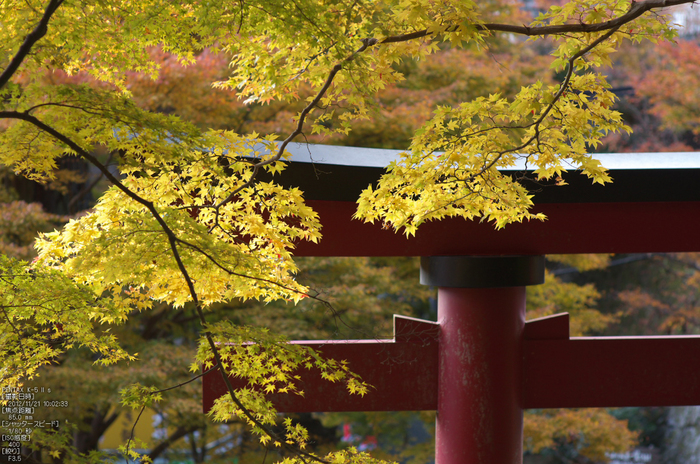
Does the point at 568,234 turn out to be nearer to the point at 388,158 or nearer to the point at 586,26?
the point at 388,158

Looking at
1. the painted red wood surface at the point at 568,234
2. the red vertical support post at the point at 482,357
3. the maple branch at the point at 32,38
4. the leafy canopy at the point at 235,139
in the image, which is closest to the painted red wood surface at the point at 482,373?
the red vertical support post at the point at 482,357

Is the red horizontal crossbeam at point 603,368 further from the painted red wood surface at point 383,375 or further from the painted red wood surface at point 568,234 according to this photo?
the painted red wood surface at point 383,375

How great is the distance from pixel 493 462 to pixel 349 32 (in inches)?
112

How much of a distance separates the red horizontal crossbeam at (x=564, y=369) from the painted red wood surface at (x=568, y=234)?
0.54 meters

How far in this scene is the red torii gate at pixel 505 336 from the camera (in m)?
3.45

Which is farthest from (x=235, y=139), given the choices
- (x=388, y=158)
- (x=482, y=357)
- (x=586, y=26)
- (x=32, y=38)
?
(x=482, y=357)

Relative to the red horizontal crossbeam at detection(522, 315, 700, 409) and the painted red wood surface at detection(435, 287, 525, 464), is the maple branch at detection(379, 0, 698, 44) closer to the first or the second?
the painted red wood surface at detection(435, 287, 525, 464)

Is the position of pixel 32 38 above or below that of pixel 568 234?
above

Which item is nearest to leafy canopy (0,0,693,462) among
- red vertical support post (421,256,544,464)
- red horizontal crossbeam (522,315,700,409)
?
red vertical support post (421,256,544,464)

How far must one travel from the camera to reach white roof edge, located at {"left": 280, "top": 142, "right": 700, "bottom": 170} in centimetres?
335

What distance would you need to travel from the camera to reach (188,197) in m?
2.68

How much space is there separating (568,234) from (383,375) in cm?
154

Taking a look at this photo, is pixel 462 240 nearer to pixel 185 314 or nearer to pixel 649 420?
pixel 185 314

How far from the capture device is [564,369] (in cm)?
371
